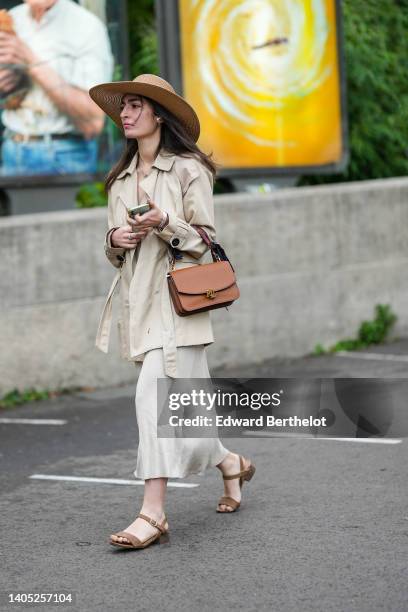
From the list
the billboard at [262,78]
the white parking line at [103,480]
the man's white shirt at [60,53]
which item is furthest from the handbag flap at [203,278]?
the billboard at [262,78]

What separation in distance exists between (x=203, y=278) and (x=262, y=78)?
23.9ft

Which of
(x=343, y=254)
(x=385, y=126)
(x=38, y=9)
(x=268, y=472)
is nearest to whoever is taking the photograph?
(x=268, y=472)

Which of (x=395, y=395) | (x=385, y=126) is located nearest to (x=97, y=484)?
(x=395, y=395)

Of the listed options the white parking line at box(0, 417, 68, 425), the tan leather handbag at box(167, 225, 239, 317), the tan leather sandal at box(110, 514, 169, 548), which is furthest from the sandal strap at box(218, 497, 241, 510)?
the white parking line at box(0, 417, 68, 425)

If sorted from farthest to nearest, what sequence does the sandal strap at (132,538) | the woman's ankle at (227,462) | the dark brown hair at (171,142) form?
the woman's ankle at (227,462) → the dark brown hair at (171,142) → the sandal strap at (132,538)

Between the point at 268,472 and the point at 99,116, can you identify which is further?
the point at 99,116

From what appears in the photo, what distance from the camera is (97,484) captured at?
7.28 metres

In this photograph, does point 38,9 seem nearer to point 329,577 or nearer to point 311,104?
point 311,104

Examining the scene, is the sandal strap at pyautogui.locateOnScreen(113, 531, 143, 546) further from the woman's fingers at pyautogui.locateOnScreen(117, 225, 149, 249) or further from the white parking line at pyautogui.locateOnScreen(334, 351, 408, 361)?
the white parking line at pyautogui.locateOnScreen(334, 351, 408, 361)

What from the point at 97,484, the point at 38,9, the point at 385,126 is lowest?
the point at 97,484

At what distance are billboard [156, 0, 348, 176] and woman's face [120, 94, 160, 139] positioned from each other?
6.15 meters

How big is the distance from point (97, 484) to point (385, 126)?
8374 millimetres

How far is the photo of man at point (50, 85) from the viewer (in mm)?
11094

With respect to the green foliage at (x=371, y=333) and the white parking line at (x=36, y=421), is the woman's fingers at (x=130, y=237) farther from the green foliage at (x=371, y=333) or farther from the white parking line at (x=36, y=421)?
the green foliage at (x=371, y=333)
